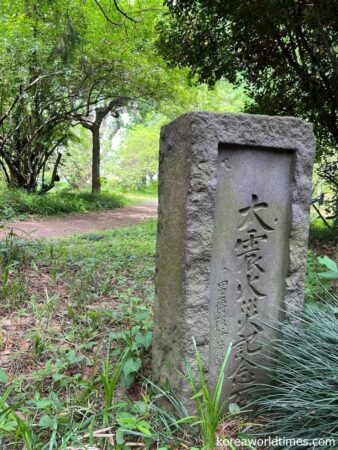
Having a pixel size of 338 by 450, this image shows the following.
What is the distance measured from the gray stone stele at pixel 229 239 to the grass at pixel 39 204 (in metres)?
7.29

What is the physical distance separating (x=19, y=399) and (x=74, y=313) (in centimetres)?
96

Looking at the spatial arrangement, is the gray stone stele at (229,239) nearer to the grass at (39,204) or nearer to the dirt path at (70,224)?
the dirt path at (70,224)

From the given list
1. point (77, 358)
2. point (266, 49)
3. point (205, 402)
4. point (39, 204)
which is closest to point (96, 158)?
point (39, 204)

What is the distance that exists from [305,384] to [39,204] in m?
9.70

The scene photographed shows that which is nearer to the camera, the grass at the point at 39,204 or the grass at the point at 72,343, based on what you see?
the grass at the point at 72,343

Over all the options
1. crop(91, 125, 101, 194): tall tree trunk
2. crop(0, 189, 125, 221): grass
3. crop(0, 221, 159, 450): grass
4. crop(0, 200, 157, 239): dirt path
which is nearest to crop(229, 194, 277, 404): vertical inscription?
crop(0, 221, 159, 450): grass

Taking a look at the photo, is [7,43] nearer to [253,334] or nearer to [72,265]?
[72,265]

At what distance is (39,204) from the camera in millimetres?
10359

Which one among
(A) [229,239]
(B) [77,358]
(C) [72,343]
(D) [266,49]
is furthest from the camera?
(D) [266,49]

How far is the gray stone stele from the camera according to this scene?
1856mm

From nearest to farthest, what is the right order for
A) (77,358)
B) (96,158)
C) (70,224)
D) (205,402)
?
(205,402)
(77,358)
(70,224)
(96,158)

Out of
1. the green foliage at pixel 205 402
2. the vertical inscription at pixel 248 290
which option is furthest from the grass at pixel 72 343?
the vertical inscription at pixel 248 290

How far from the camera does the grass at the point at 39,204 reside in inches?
367

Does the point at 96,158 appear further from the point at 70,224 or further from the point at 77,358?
the point at 77,358
